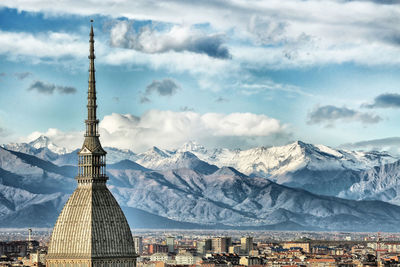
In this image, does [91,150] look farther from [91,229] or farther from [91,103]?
[91,229]

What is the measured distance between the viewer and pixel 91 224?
3632 inches

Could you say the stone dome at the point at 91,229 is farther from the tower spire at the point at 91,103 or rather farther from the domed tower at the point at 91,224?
the tower spire at the point at 91,103

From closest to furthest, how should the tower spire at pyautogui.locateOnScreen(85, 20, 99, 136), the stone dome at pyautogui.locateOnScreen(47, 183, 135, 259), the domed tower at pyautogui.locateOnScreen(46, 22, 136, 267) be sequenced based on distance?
the domed tower at pyautogui.locateOnScreen(46, 22, 136, 267)
the stone dome at pyautogui.locateOnScreen(47, 183, 135, 259)
the tower spire at pyautogui.locateOnScreen(85, 20, 99, 136)

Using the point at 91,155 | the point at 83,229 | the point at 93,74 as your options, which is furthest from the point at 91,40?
the point at 83,229

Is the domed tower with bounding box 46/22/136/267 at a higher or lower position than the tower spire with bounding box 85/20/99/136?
lower

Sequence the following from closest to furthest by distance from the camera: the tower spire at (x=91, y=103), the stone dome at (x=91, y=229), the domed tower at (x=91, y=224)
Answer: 1. the domed tower at (x=91, y=224)
2. the stone dome at (x=91, y=229)
3. the tower spire at (x=91, y=103)

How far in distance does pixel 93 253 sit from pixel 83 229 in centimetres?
226

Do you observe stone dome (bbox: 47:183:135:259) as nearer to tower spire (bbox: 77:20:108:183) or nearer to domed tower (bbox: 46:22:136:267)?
domed tower (bbox: 46:22:136:267)

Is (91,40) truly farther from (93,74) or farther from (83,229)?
(83,229)

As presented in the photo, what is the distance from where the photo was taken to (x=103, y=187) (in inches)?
3740

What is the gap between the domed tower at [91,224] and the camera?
92.0 metres

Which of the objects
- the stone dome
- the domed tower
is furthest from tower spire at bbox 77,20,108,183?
the stone dome

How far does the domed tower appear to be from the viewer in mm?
92000

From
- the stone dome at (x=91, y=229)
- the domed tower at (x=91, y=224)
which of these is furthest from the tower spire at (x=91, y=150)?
the stone dome at (x=91, y=229)
